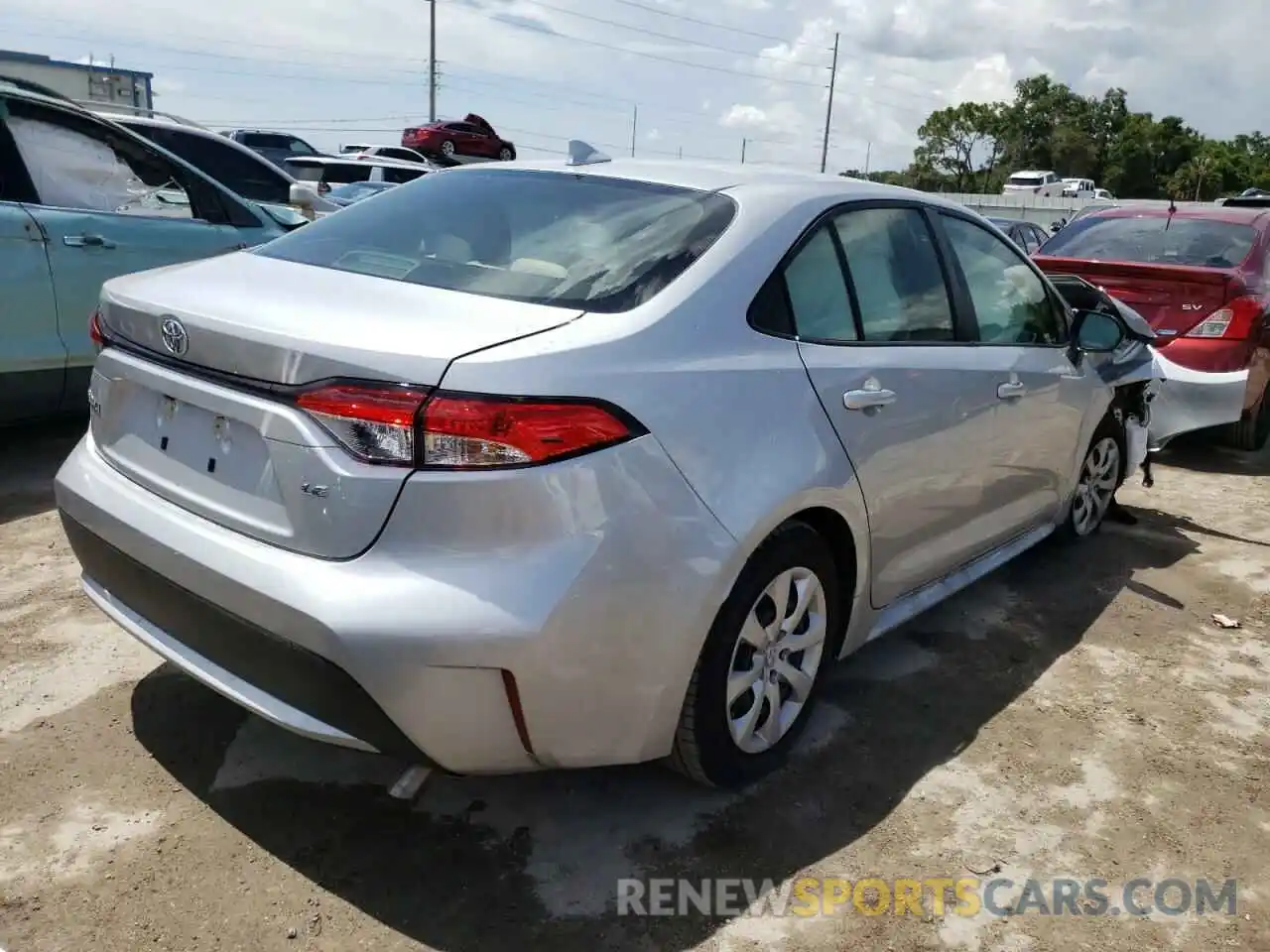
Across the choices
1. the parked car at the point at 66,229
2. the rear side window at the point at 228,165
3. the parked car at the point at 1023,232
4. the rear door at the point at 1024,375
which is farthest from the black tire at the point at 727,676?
the parked car at the point at 1023,232

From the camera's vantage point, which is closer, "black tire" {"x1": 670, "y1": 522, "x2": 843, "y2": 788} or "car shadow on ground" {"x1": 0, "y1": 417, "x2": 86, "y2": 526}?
"black tire" {"x1": 670, "y1": 522, "x2": 843, "y2": 788}

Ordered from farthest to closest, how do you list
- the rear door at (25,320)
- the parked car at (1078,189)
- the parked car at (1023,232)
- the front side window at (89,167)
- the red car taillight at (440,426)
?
the parked car at (1078,189) → the parked car at (1023,232) → the front side window at (89,167) → the rear door at (25,320) → the red car taillight at (440,426)

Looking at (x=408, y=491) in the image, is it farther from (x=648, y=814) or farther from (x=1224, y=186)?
(x=1224, y=186)

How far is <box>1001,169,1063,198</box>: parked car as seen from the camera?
46.8 metres

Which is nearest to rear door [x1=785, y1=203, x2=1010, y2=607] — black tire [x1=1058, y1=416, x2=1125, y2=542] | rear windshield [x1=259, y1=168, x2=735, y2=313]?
rear windshield [x1=259, y1=168, x2=735, y2=313]

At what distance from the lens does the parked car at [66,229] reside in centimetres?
448

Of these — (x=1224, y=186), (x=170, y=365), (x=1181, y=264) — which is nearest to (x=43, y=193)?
(x=170, y=365)

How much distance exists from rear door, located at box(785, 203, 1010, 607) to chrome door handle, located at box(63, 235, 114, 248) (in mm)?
3568

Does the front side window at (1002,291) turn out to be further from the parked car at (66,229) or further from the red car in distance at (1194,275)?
the parked car at (66,229)

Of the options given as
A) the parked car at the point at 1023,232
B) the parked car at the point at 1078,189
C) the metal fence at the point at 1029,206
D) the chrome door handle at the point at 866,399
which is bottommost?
the chrome door handle at the point at 866,399

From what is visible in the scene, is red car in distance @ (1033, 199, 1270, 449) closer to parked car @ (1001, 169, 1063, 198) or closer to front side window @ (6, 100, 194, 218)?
front side window @ (6, 100, 194, 218)

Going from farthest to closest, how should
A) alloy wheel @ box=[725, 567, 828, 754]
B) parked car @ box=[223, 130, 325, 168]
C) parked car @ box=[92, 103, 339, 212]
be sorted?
parked car @ box=[223, 130, 325, 168] → parked car @ box=[92, 103, 339, 212] → alloy wheel @ box=[725, 567, 828, 754]

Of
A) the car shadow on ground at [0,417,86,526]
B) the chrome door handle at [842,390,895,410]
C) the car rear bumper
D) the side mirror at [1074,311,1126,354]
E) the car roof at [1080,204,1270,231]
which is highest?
the car roof at [1080,204,1270,231]

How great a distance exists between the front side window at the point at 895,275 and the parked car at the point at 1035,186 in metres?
45.3
